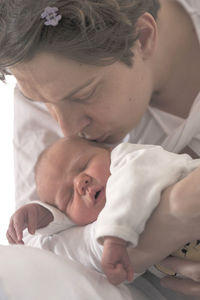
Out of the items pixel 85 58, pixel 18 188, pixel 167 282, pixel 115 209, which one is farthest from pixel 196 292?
pixel 18 188

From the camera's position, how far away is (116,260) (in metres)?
0.73

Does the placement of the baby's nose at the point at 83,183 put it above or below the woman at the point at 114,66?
below

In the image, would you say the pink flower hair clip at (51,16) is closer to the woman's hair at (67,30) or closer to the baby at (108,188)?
the woman's hair at (67,30)

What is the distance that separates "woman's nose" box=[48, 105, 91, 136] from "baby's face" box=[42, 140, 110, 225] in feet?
0.20

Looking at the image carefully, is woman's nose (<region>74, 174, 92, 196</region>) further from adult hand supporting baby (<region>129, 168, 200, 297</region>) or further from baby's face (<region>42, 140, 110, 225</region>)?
adult hand supporting baby (<region>129, 168, 200, 297</region>)

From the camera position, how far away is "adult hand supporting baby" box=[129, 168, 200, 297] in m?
0.74

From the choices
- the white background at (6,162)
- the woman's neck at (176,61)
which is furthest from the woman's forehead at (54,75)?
the white background at (6,162)

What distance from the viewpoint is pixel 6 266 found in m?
0.74

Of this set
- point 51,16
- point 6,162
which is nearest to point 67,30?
point 51,16

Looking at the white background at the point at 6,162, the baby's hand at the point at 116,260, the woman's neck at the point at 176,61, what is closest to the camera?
the baby's hand at the point at 116,260

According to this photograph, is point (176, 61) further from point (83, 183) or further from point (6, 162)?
point (6, 162)

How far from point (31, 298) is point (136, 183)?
24 cm

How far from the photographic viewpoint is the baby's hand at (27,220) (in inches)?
40.6

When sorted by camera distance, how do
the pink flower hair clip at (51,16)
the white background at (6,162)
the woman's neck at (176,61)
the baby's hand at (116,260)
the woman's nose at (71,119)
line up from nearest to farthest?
the baby's hand at (116,260)
the pink flower hair clip at (51,16)
the woman's nose at (71,119)
the woman's neck at (176,61)
the white background at (6,162)
